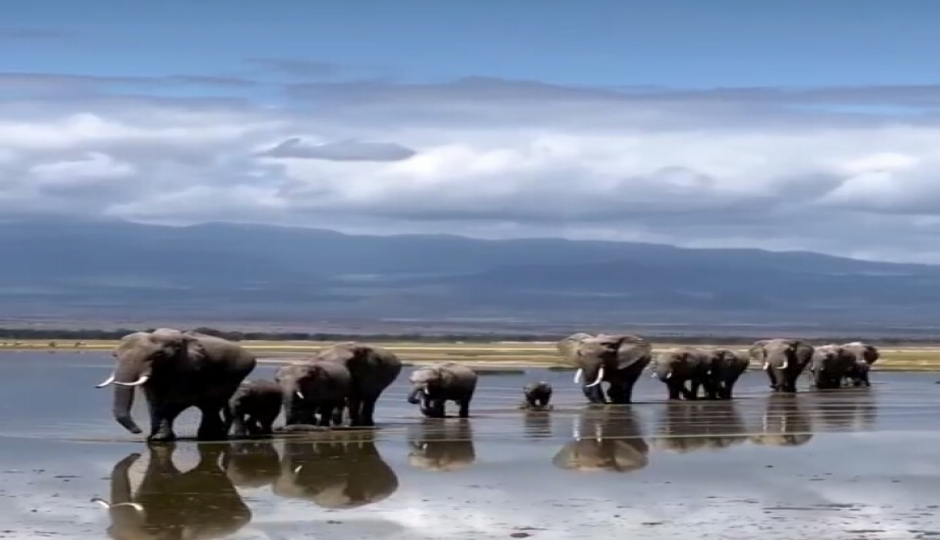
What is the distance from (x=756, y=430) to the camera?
33812mm

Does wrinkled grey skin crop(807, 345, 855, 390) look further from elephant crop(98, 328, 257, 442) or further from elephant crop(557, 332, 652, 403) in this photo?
elephant crop(98, 328, 257, 442)

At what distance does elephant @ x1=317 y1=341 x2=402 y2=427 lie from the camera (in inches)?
1367

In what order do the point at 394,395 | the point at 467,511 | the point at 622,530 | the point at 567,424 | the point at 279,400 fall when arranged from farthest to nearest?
1. the point at 394,395
2. the point at 567,424
3. the point at 279,400
4. the point at 467,511
5. the point at 622,530

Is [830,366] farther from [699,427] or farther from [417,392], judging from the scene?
[699,427]

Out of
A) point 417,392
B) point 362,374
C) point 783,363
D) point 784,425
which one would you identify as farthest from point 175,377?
point 783,363

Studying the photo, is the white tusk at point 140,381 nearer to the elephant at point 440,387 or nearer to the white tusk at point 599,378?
the elephant at point 440,387

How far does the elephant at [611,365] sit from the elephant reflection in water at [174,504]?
60.9 feet

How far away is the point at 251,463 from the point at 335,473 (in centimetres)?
176

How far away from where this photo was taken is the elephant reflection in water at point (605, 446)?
86.8 feet

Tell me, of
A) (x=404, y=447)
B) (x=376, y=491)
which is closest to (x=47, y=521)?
(x=376, y=491)

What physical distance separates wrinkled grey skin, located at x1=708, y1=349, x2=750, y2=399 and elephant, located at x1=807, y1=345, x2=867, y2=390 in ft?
29.0

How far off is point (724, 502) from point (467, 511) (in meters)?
3.05

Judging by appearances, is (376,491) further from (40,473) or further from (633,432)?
(633,432)

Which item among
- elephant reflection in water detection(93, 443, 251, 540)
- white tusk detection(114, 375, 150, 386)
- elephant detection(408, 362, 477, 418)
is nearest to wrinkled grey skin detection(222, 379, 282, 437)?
white tusk detection(114, 375, 150, 386)
